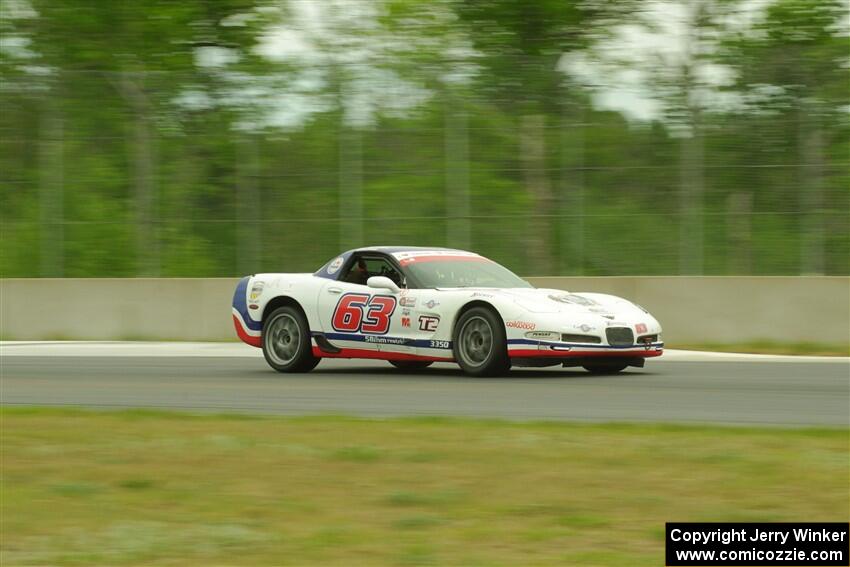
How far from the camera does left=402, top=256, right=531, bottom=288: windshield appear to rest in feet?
48.9

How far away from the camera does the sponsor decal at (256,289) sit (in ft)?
52.2

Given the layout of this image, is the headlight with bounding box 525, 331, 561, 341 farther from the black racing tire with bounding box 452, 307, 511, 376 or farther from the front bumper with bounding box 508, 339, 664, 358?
the black racing tire with bounding box 452, 307, 511, 376

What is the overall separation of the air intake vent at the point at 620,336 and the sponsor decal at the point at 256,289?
164 inches

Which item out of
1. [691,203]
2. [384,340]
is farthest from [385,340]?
[691,203]

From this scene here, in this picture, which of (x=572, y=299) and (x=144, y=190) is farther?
(x=144, y=190)

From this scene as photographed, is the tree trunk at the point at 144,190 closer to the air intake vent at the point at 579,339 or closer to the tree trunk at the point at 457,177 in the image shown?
the tree trunk at the point at 457,177

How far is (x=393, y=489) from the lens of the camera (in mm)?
7297

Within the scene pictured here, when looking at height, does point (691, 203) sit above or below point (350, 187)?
below

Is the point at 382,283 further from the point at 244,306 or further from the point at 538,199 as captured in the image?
the point at 538,199

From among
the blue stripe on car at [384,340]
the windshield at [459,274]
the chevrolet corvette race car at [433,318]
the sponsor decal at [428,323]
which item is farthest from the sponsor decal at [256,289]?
the sponsor decal at [428,323]

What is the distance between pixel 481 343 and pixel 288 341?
8.47 ft

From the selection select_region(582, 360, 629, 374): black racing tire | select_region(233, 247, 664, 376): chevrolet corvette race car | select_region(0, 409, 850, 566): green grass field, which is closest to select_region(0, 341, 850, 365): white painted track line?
select_region(582, 360, 629, 374): black racing tire

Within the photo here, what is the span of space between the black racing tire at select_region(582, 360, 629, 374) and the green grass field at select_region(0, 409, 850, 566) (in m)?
4.83

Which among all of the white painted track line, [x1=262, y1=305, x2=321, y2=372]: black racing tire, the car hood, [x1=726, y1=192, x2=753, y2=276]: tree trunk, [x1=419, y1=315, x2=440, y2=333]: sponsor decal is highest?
[x1=726, y1=192, x2=753, y2=276]: tree trunk
